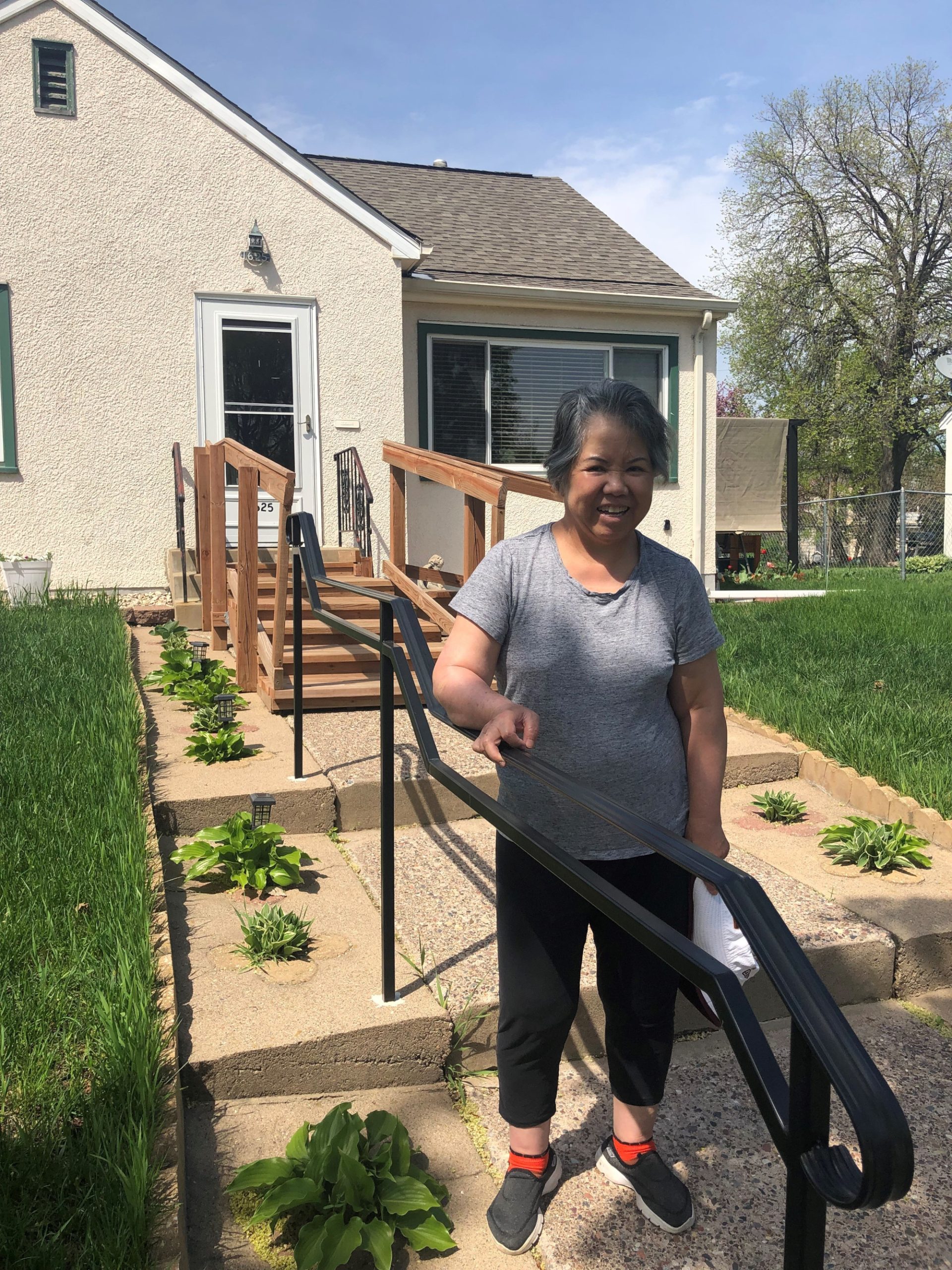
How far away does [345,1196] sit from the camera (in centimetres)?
189

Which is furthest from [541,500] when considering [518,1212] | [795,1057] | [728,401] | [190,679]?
[728,401]

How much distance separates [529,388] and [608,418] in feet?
29.6

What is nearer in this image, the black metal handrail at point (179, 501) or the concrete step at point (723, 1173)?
the concrete step at point (723, 1173)

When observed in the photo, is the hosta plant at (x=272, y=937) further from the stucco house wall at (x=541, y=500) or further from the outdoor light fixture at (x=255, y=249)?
the outdoor light fixture at (x=255, y=249)

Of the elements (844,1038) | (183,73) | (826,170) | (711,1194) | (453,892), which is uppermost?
(826,170)

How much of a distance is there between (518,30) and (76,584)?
618cm

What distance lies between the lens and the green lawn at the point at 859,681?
4316 mm

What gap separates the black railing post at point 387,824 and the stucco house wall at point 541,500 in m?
7.14

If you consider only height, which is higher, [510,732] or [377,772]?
[510,732]

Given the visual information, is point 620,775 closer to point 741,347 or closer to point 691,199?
point 741,347

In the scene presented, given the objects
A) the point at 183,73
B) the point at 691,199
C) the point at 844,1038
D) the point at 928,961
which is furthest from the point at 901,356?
the point at 844,1038

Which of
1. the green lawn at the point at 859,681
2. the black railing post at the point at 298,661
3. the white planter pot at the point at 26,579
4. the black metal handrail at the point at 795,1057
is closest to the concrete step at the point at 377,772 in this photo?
the black railing post at the point at 298,661

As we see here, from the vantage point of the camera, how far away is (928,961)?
9.86 feet

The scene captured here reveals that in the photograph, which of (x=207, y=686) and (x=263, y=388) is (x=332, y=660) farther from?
(x=263, y=388)
